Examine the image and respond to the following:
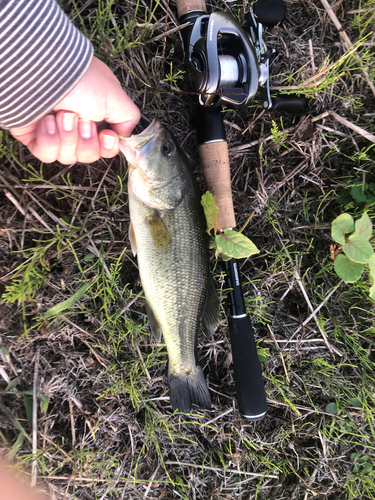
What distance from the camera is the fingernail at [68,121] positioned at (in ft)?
5.34

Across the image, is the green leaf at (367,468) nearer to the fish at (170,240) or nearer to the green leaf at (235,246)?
the fish at (170,240)

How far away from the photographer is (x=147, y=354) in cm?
237

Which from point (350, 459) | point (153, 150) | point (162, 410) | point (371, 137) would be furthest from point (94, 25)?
point (350, 459)

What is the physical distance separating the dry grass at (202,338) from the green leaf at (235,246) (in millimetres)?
509

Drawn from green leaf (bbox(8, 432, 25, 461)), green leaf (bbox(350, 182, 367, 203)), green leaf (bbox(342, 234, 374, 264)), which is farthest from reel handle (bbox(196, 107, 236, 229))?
green leaf (bbox(8, 432, 25, 461))

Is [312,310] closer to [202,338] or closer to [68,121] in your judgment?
[202,338]

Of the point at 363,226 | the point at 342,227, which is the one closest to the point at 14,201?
the point at 342,227

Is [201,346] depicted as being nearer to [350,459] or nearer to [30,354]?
[30,354]

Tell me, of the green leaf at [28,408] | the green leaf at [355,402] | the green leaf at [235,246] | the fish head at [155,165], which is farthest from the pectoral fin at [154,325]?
the green leaf at [355,402]

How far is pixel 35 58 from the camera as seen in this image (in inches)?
55.4

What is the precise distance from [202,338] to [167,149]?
1527 mm

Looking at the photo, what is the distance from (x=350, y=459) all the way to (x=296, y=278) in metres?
1.70

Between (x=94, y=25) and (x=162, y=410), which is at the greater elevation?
(x=94, y=25)

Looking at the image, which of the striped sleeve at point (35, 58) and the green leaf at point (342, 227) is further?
the green leaf at point (342, 227)
